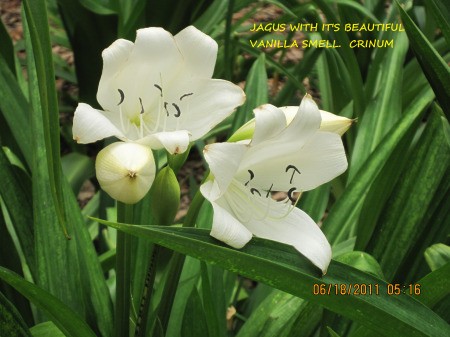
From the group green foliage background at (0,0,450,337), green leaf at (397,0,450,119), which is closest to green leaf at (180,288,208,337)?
green foliage background at (0,0,450,337)

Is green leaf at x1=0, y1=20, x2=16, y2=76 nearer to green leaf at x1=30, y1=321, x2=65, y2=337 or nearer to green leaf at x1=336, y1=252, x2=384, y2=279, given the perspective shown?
green leaf at x1=30, y1=321, x2=65, y2=337

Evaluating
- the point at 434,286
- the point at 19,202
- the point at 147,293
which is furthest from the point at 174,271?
the point at 19,202

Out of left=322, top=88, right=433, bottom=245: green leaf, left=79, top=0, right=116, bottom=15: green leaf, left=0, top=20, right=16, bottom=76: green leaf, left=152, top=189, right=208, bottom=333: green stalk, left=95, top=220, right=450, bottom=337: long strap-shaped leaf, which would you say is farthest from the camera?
left=79, top=0, right=116, bottom=15: green leaf

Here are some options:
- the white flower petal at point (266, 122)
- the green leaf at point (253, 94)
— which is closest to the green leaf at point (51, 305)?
the white flower petal at point (266, 122)

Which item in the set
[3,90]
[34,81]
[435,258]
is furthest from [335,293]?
[3,90]

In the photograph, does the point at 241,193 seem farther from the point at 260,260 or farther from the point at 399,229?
the point at 399,229

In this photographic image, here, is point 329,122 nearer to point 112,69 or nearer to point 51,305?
point 112,69

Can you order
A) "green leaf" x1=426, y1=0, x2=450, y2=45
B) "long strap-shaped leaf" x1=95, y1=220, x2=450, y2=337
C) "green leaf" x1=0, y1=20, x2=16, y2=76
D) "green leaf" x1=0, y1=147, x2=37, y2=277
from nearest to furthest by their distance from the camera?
"long strap-shaped leaf" x1=95, y1=220, x2=450, y2=337 → "green leaf" x1=426, y1=0, x2=450, y2=45 → "green leaf" x1=0, y1=147, x2=37, y2=277 → "green leaf" x1=0, y1=20, x2=16, y2=76
